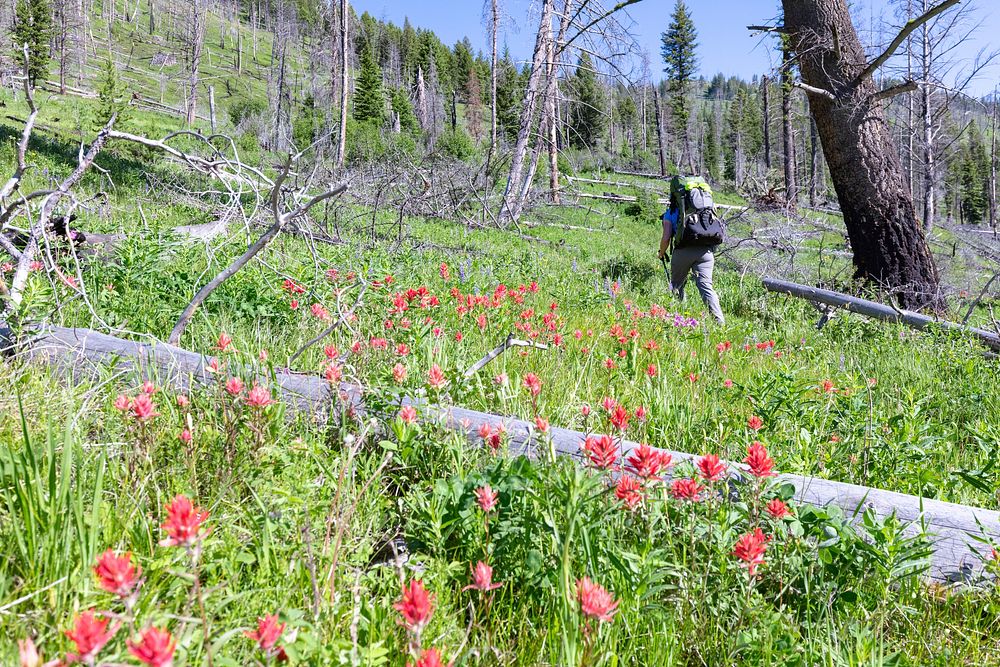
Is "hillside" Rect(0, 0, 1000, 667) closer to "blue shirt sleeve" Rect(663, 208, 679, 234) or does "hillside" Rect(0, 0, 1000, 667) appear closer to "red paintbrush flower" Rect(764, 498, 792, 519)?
"red paintbrush flower" Rect(764, 498, 792, 519)

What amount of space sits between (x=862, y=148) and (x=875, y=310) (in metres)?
2.51

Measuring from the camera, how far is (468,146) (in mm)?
36250

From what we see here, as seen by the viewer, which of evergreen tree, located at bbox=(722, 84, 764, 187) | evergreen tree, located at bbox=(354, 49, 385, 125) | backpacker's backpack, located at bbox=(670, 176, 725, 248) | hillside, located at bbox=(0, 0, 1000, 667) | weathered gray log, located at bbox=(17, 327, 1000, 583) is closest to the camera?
hillside, located at bbox=(0, 0, 1000, 667)

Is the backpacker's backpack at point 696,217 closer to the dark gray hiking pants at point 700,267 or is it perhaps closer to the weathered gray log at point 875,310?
the dark gray hiking pants at point 700,267

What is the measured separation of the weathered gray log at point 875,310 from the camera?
19.2 feet

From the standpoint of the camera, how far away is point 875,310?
6980mm

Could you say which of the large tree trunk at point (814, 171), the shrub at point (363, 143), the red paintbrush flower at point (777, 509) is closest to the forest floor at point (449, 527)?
the red paintbrush flower at point (777, 509)

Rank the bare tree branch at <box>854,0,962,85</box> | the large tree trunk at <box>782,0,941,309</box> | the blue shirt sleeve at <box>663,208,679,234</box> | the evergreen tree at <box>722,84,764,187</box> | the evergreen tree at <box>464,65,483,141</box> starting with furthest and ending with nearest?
the evergreen tree at <box>464,65,483,141</box>
the evergreen tree at <box>722,84,764,187</box>
the large tree trunk at <box>782,0,941,309</box>
the blue shirt sleeve at <box>663,208,679,234</box>
the bare tree branch at <box>854,0,962,85</box>

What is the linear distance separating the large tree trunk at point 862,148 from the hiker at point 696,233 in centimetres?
241

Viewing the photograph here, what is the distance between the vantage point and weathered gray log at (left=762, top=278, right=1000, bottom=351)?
19.2 feet

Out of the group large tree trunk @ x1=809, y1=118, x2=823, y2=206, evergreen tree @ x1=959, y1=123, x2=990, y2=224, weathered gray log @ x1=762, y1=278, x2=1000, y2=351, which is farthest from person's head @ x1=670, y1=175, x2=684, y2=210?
evergreen tree @ x1=959, y1=123, x2=990, y2=224

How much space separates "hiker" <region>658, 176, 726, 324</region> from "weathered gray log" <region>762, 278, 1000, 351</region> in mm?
1317

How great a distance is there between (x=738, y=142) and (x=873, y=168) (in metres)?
75.8

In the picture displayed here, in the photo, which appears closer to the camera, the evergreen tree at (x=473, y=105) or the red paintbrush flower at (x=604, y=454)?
the red paintbrush flower at (x=604, y=454)
